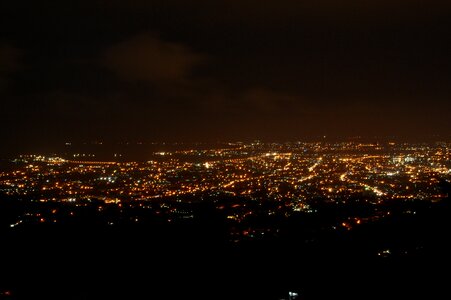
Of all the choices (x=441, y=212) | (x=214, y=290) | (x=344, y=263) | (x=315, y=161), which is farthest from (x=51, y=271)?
(x=315, y=161)

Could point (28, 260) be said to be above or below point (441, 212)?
below

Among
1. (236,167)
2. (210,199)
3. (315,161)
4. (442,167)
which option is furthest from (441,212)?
(315,161)

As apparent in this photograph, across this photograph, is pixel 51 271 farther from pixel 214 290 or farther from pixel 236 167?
pixel 236 167

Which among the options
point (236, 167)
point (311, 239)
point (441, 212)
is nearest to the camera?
point (441, 212)

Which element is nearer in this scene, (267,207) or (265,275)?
(265,275)

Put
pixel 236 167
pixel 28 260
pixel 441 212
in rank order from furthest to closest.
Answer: pixel 236 167 < pixel 28 260 < pixel 441 212

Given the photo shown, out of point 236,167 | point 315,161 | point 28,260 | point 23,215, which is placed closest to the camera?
point 28,260

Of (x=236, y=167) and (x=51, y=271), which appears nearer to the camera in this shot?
(x=51, y=271)

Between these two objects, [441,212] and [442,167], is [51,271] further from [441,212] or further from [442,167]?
[442,167]

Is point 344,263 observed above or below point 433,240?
below
